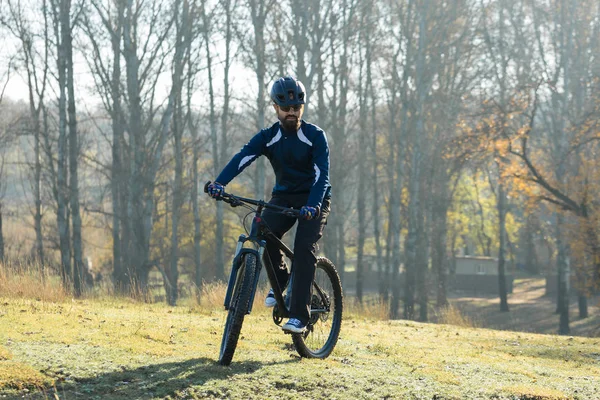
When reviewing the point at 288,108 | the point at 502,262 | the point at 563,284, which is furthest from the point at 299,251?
the point at 502,262

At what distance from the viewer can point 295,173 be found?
20.8 ft

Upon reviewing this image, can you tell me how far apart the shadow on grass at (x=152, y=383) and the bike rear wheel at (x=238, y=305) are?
0.13 m

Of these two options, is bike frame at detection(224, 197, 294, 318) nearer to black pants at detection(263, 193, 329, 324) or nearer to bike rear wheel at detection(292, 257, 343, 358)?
black pants at detection(263, 193, 329, 324)

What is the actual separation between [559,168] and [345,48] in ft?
33.6

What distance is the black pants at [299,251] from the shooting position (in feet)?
20.6

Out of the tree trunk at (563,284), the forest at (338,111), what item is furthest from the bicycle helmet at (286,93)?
the tree trunk at (563,284)

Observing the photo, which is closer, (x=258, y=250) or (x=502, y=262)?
(x=258, y=250)

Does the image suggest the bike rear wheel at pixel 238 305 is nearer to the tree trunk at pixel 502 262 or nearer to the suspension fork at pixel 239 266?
the suspension fork at pixel 239 266

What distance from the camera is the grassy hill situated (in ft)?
17.6

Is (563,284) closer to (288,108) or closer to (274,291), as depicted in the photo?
(274,291)

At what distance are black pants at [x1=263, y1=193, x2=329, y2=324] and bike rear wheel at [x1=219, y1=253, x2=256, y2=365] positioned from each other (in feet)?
1.03

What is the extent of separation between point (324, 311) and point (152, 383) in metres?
2.13

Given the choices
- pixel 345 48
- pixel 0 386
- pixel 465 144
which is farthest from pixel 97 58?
pixel 0 386

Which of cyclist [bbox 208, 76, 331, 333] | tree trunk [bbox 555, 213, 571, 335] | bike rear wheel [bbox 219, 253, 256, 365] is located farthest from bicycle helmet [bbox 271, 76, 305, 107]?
tree trunk [bbox 555, 213, 571, 335]
